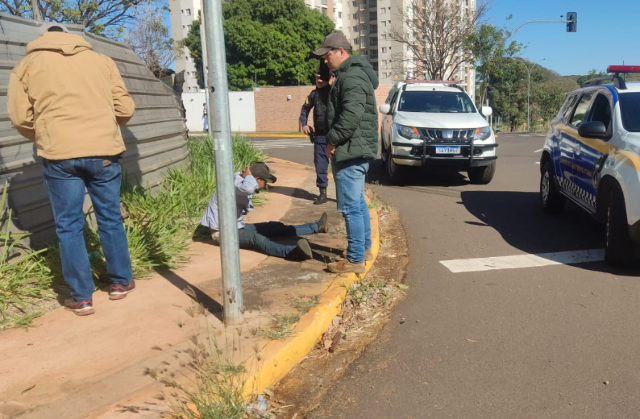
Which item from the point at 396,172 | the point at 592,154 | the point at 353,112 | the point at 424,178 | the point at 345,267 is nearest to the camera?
the point at 353,112

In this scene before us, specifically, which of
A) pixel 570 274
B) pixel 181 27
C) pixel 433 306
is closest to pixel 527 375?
pixel 433 306

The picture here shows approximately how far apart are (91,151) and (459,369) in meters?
2.69

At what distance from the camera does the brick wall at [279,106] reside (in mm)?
38562

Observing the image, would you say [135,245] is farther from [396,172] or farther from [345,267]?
[396,172]

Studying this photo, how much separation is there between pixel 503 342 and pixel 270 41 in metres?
44.9

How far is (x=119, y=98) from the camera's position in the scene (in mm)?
4004

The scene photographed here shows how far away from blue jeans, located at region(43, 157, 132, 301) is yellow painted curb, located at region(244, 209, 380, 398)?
1459 mm

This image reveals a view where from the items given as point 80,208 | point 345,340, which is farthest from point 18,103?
point 345,340

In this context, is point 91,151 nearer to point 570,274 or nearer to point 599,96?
point 570,274

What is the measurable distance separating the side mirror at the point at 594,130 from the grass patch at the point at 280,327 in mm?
3644

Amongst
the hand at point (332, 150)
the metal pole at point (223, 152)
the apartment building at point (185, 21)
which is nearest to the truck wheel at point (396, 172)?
the hand at point (332, 150)

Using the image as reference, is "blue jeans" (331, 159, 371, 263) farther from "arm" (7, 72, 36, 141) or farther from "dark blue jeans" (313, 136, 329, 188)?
"dark blue jeans" (313, 136, 329, 188)

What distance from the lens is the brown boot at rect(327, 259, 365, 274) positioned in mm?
4738

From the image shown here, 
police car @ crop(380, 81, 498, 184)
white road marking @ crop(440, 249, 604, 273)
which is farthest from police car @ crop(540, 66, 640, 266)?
police car @ crop(380, 81, 498, 184)
